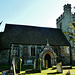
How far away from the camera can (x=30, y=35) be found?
2466cm

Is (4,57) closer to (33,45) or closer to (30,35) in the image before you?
(33,45)

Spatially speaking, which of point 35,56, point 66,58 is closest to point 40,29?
point 35,56

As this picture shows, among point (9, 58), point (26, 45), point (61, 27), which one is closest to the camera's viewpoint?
point (9, 58)

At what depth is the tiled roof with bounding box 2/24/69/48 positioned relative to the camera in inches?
882

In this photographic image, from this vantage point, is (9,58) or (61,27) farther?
(61,27)

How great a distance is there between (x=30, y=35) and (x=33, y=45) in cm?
316

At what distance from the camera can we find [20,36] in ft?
77.1

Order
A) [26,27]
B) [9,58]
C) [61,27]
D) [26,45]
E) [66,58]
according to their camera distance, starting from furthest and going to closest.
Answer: [61,27]
[26,27]
[66,58]
[26,45]
[9,58]

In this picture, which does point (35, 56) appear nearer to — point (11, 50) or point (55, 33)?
point (11, 50)

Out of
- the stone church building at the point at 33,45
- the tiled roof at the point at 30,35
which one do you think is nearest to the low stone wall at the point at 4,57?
the stone church building at the point at 33,45

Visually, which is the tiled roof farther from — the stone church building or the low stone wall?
the low stone wall

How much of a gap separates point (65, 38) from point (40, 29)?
746 centimetres

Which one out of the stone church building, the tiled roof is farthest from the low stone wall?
the tiled roof

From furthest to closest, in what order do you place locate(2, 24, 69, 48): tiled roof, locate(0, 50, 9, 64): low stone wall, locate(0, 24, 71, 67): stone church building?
locate(2, 24, 69, 48): tiled roof
locate(0, 24, 71, 67): stone church building
locate(0, 50, 9, 64): low stone wall
